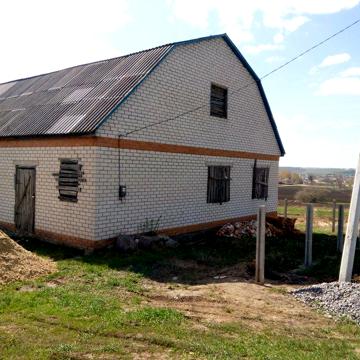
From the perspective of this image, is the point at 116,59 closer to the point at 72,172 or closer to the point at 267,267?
the point at 72,172

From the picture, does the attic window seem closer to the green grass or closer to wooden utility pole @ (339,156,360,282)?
wooden utility pole @ (339,156,360,282)

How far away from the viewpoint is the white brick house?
10.5 meters

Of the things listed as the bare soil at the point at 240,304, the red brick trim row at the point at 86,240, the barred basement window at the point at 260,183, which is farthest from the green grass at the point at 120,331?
the barred basement window at the point at 260,183

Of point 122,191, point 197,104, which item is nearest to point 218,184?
point 197,104

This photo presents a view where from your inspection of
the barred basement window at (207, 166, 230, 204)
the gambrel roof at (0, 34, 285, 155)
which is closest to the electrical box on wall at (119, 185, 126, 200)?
the gambrel roof at (0, 34, 285, 155)

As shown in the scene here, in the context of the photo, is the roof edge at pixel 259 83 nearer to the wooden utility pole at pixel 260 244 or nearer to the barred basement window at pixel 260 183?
the barred basement window at pixel 260 183

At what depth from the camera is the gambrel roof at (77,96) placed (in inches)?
424

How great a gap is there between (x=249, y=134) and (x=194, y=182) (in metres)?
4.22

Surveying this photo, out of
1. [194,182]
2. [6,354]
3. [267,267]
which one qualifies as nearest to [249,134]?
[194,182]

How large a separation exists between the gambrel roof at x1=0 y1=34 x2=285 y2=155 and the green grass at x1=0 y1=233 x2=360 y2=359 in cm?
434

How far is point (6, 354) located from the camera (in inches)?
184

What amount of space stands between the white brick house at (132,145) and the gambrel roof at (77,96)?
5 centimetres

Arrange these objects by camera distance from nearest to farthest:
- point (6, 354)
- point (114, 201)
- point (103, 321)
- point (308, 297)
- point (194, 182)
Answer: point (6, 354) < point (103, 321) < point (308, 297) < point (114, 201) < point (194, 182)

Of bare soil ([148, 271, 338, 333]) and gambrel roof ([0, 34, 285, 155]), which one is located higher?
gambrel roof ([0, 34, 285, 155])
